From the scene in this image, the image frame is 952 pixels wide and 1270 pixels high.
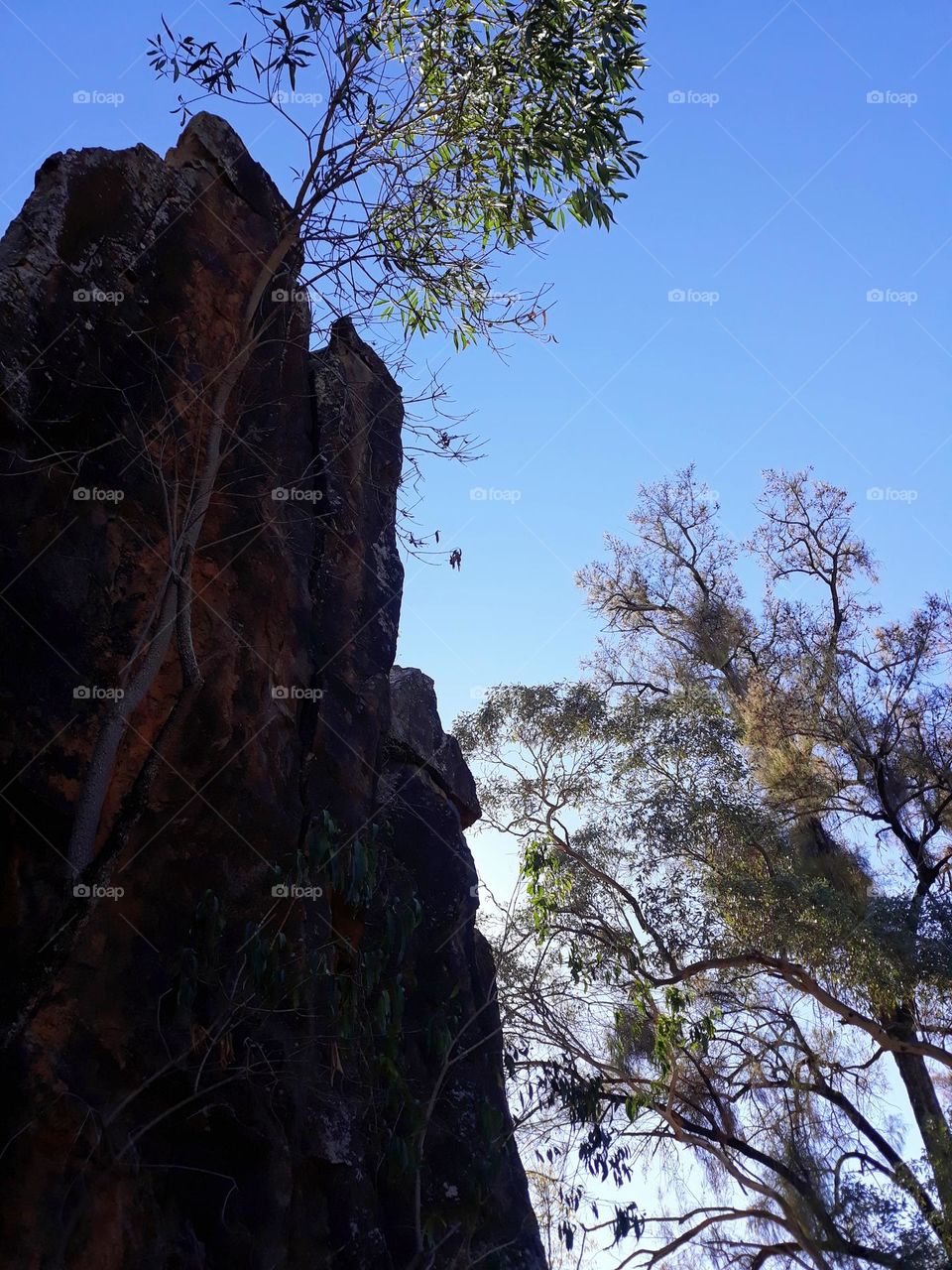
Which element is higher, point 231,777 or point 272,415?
point 272,415

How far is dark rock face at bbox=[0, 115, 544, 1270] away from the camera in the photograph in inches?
223

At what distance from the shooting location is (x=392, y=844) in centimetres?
959

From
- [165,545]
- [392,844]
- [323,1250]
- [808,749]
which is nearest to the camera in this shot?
[323,1250]

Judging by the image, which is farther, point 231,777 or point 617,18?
point 617,18

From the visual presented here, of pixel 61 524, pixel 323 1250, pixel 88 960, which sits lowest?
pixel 323 1250

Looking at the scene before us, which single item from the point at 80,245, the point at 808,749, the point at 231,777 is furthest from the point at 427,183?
the point at 808,749

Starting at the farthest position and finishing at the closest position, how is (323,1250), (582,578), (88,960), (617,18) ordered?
1. (582,578)
2. (617,18)
3. (323,1250)
4. (88,960)

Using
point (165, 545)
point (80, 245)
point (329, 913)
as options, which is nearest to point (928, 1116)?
point (329, 913)

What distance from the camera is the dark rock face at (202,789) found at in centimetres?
567

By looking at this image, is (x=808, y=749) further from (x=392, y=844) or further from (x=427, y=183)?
(x=427, y=183)

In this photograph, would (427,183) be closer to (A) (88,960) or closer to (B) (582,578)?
(A) (88,960)

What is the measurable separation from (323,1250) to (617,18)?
8.36 metres

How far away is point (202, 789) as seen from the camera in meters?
6.99

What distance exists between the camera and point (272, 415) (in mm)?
8336
